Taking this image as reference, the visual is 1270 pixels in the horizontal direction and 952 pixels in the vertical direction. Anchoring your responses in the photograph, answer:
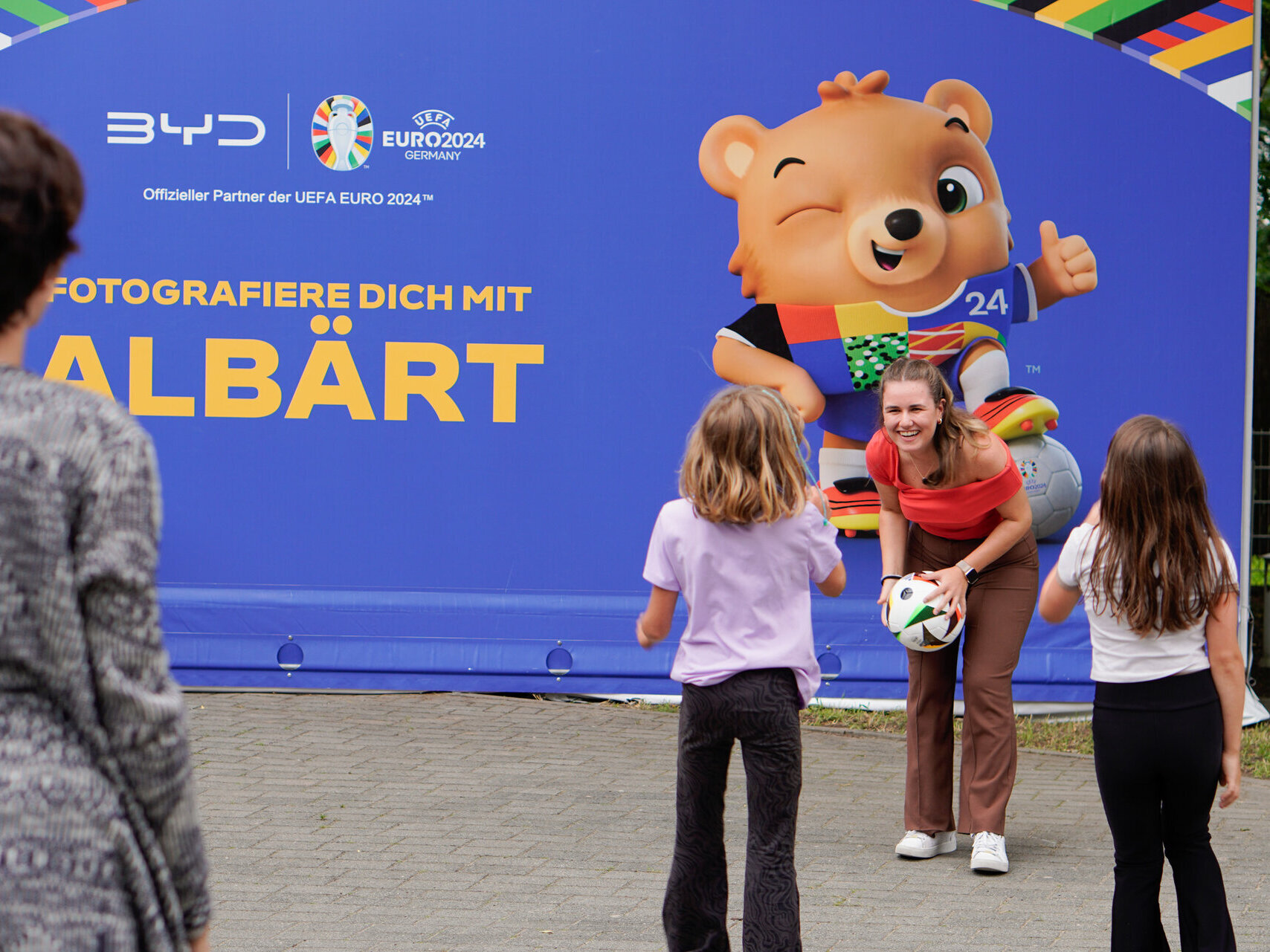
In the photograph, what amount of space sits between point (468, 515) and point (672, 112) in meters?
2.31

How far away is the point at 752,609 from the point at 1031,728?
13.5 ft

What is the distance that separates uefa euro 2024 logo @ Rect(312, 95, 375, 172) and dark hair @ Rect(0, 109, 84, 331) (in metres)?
5.84

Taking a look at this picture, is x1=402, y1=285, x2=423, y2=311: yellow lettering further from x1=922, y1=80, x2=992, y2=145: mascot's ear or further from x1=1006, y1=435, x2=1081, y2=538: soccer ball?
x1=1006, y1=435, x2=1081, y2=538: soccer ball

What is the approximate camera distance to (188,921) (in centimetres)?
182

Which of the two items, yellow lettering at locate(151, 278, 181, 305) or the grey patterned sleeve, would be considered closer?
the grey patterned sleeve

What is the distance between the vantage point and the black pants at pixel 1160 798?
3564mm

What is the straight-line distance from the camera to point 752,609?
371 centimetres

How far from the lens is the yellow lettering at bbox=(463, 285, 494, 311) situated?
7.43m

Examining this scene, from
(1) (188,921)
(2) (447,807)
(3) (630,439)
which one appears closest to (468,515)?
(3) (630,439)

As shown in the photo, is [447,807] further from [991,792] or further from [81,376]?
[81,376]

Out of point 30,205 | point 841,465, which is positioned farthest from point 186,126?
point 30,205

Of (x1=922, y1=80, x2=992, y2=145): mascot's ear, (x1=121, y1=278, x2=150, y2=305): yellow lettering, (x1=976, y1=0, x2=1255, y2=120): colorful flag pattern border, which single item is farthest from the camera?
(x1=121, y1=278, x2=150, y2=305): yellow lettering

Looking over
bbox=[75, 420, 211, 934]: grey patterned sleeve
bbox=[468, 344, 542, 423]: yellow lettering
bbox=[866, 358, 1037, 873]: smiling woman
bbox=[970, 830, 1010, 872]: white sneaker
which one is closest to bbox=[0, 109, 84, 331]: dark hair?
bbox=[75, 420, 211, 934]: grey patterned sleeve

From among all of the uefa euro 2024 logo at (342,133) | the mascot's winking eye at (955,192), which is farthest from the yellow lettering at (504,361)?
the mascot's winking eye at (955,192)
